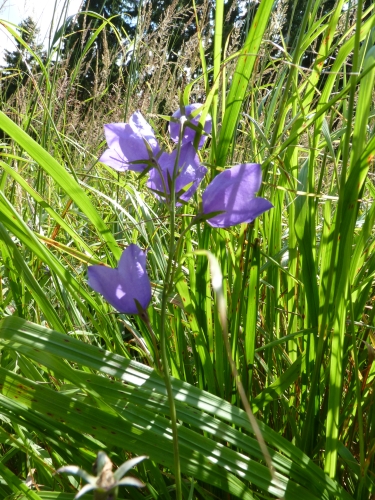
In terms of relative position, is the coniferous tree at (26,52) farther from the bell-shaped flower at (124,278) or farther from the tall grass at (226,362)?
the bell-shaped flower at (124,278)

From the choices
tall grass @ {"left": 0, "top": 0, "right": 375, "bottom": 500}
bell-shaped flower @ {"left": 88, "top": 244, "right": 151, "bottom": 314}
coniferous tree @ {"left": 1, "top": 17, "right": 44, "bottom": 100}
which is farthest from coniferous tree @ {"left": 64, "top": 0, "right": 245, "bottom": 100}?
bell-shaped flower @ {"left": 88, "top": 244, "right": 151, "bottom": 314}

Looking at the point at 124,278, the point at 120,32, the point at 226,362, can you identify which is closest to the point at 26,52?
the point at 120,32

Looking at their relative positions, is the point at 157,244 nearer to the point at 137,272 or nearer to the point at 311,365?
the point at 311,365

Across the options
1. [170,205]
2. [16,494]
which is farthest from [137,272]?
[16,494]

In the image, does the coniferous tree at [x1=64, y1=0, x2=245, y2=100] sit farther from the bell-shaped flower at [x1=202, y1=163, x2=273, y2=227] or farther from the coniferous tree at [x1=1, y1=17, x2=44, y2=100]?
the bell-shaped flower at [x1=202, y1=163, x2=273, y2=227]

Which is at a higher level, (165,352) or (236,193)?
(236,193)

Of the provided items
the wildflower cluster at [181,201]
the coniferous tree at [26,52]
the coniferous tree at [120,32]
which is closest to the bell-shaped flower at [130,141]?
the wildflower cluster at [181,201]

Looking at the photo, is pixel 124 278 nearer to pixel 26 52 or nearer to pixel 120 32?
pixel 120 32
